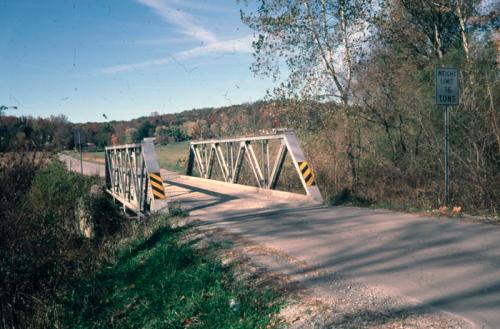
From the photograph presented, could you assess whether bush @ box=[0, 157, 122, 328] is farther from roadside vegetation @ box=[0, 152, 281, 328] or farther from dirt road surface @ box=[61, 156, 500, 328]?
dirt road surface @ box=[61, 156, 500, 328]

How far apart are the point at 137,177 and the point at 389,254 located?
30.1 feet

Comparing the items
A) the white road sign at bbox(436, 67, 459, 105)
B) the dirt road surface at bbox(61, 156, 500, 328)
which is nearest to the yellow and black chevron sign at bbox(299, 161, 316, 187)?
the dirt road surface at bbox(61, 156, 500, 328)

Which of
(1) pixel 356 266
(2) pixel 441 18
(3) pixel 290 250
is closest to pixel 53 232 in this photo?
(3) pixel 290 250

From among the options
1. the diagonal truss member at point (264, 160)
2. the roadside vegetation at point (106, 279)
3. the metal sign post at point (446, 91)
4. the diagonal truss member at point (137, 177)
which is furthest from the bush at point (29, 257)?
the metal sign post at point (446, 91)

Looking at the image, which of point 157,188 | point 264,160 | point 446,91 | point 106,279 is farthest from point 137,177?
point 446,91

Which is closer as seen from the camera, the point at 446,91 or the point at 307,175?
the point at 446,91

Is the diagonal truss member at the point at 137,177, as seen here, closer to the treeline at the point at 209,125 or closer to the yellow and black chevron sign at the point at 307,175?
the treeline at the point at 209,125

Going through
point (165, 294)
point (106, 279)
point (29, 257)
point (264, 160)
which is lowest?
point (29, 257)

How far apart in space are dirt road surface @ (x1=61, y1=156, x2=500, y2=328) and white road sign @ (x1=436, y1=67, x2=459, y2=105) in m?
2.34

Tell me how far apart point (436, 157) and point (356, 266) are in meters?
5.80

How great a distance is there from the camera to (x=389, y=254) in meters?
4.91

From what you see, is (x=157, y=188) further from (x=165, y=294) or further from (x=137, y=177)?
(x=165, y=294)

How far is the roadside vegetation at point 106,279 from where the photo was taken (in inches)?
165

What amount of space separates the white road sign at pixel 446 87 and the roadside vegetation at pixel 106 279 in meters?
5.22
